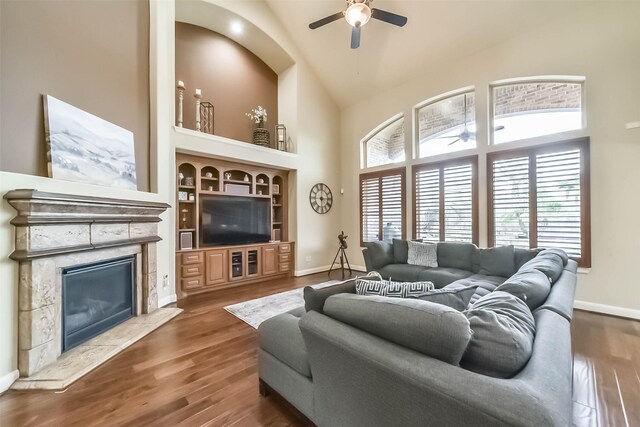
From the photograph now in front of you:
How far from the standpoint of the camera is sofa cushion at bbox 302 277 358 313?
1482mm

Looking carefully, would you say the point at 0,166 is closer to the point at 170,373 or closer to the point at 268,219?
the point at 170,373

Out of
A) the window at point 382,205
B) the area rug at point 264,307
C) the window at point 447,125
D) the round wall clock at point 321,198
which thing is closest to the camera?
the area rug at point 264,307

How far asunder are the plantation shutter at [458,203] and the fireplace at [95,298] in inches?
193

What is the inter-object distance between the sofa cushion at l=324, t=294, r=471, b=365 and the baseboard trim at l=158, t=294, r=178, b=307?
335 cm

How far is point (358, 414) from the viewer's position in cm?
115

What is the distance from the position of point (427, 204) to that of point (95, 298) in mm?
5063

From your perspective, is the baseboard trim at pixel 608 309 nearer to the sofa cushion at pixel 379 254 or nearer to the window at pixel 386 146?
the sofa cushion at pixel 379 254

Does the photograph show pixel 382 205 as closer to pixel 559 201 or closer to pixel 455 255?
pixel 455 255

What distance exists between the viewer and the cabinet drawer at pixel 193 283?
4.04m

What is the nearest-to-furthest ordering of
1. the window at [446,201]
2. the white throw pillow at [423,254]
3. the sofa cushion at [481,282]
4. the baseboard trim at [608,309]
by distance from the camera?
1. the sofa cushion at [481,282]
2. the baseboard trim at [608,309]
3. the white throw pillow at [423,254]
4. the window at [446,201]

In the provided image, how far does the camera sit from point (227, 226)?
15.5ft

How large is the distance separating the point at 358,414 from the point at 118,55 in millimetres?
4372

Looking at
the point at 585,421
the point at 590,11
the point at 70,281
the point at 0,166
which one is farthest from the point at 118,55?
the point at 590,11

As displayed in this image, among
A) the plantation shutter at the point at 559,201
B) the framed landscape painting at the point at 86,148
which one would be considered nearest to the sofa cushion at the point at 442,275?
the plantation shutter at the point at 559,201
